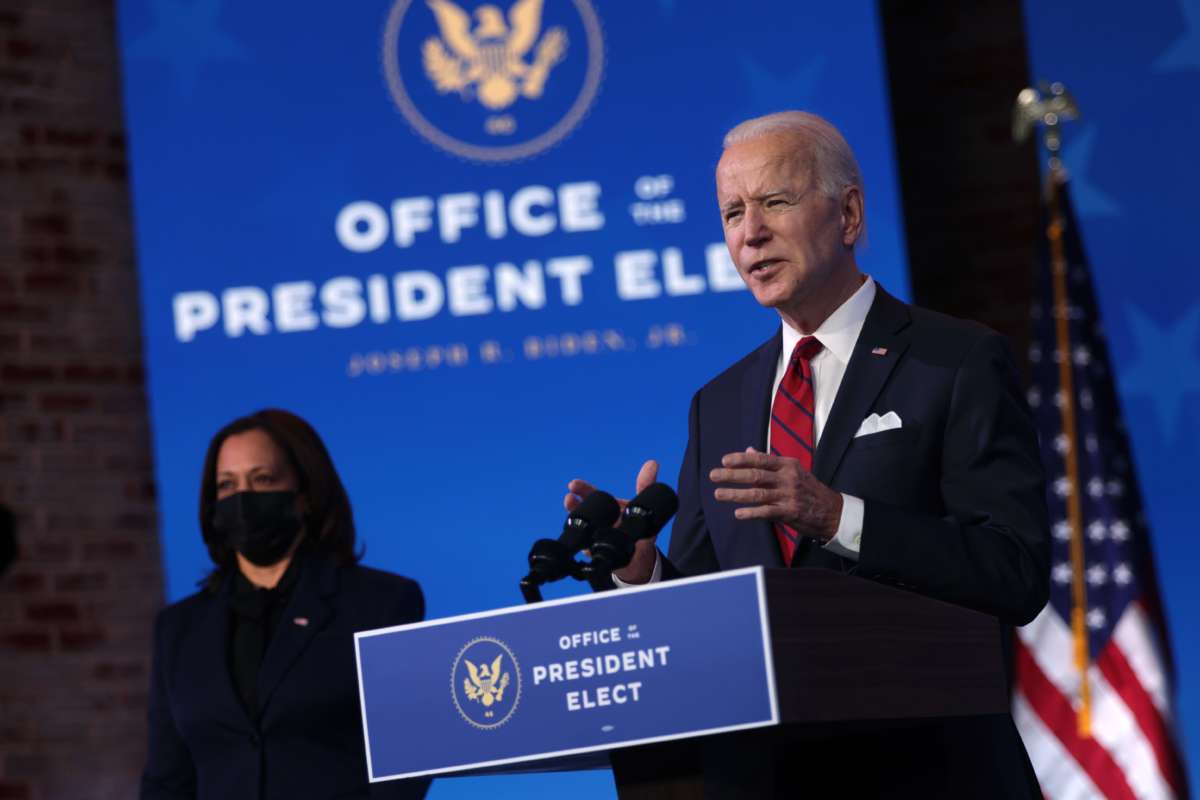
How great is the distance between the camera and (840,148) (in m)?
1.97

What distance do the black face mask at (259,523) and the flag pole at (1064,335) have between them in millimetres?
2092

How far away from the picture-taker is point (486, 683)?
5.09 feet

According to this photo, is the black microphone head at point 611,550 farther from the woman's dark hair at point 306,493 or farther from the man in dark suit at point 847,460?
the woman's dark hair at point 306,493

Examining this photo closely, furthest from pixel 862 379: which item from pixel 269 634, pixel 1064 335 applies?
pixel 1064 335

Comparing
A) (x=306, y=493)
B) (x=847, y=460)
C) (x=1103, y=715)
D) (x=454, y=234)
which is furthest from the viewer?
(x=454, y=234)

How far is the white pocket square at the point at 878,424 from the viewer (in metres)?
1.85

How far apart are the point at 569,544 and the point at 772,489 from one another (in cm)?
26

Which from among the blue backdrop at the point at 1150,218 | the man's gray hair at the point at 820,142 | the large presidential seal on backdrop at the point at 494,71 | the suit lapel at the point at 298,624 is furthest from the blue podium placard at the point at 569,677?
the blue backdrop at the point at 1150,218

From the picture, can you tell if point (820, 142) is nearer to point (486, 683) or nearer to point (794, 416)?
point (794, 416)

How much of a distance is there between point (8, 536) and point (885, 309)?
3.30 meters

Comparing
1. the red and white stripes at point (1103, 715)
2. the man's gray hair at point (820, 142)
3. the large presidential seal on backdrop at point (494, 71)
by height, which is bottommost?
the red and white stripes at point (1103, 715)

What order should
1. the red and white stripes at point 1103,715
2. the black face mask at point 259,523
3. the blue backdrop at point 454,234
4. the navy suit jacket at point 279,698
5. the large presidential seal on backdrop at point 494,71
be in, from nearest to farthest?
the navy suit jacket at point 279,698, the black face mask at point 259,523, the red and white stripes at point 1103,715, the blue backdrop at point 454,234, the large presidential seal on backdrop at point 494,71

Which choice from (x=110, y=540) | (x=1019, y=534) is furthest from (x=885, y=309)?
(x=110, y=540)

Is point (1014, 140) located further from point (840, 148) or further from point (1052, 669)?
point (840, 148)
